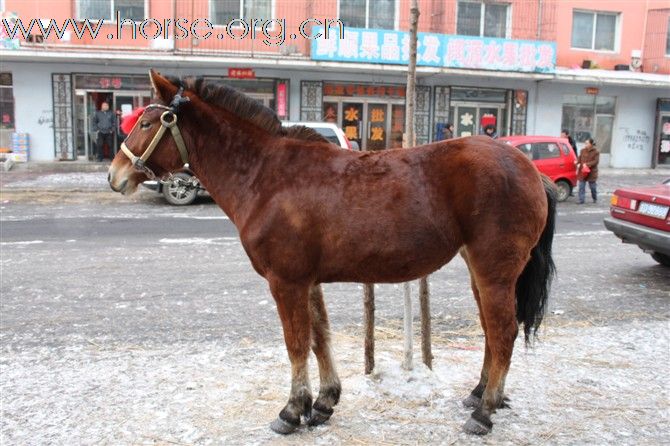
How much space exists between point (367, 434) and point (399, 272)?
3.48 ft

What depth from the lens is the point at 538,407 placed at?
14.1 ft

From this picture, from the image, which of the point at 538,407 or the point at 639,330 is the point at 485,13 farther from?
the point at 538,407

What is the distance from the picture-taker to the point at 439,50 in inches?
863

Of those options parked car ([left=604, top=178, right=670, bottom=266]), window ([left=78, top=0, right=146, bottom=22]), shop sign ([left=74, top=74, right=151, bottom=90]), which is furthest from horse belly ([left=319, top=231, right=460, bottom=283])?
window ([left=78, top=0, right=146, bottom=22])

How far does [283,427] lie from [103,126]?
19325mm

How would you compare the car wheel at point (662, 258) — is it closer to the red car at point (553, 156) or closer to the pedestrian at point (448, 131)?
the red car at point (553, 156)

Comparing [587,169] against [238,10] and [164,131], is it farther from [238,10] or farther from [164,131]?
[164,131]

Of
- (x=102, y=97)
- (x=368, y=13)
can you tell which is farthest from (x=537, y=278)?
(x=368, y=13)

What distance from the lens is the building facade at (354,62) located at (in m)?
21.0

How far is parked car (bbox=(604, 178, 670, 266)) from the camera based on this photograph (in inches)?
317

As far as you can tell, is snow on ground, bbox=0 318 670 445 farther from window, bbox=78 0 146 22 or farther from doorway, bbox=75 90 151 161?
window, bbox=78 0 146 22

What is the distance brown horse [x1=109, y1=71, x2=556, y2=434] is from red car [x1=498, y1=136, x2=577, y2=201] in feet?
42.3

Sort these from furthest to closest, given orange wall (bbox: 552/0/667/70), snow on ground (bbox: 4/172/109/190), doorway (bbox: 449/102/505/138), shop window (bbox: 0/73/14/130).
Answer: orange wall (bbox: 552/0/667/70)
doorway (bbox: 449/102/505/138)
shop window (bbox: 0/73/14/130)
snow on ground (bbox: 4/172/109/190)

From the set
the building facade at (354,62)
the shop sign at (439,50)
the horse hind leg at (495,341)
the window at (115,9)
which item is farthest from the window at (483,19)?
the horse hind leg at (495,341)
